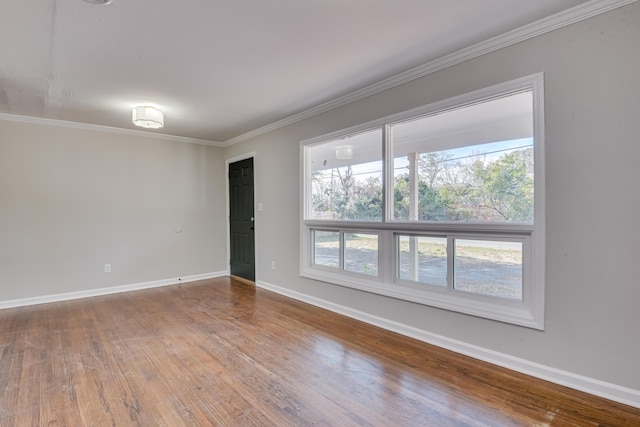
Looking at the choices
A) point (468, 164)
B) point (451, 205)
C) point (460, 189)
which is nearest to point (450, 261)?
point (451, 205)

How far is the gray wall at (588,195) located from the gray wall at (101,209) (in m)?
4.33

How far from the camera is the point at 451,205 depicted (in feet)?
8.70

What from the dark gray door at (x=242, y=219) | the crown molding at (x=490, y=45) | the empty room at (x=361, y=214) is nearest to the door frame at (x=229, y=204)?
the dark gray door at (x=242, y=219)

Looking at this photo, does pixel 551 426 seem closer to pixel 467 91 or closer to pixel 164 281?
pixel 467 91

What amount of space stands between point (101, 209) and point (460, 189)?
4608 mm

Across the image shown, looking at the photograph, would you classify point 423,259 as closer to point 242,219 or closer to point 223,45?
point 223,45

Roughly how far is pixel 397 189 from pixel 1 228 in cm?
465

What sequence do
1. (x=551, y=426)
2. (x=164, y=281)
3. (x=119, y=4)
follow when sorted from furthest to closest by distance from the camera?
(x=164, y=281) → (x=119, y=4) → (x=551, y=426)

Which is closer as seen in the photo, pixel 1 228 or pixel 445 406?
pixel 445 406

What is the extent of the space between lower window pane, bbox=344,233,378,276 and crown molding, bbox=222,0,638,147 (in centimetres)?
145

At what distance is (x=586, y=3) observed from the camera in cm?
187

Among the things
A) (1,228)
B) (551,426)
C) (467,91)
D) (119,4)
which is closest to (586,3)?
(467,91)

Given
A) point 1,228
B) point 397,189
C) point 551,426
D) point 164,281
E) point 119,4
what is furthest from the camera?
point 164,281

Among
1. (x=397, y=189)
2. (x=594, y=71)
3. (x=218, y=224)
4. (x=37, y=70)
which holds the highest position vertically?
(x=37, y=70)
